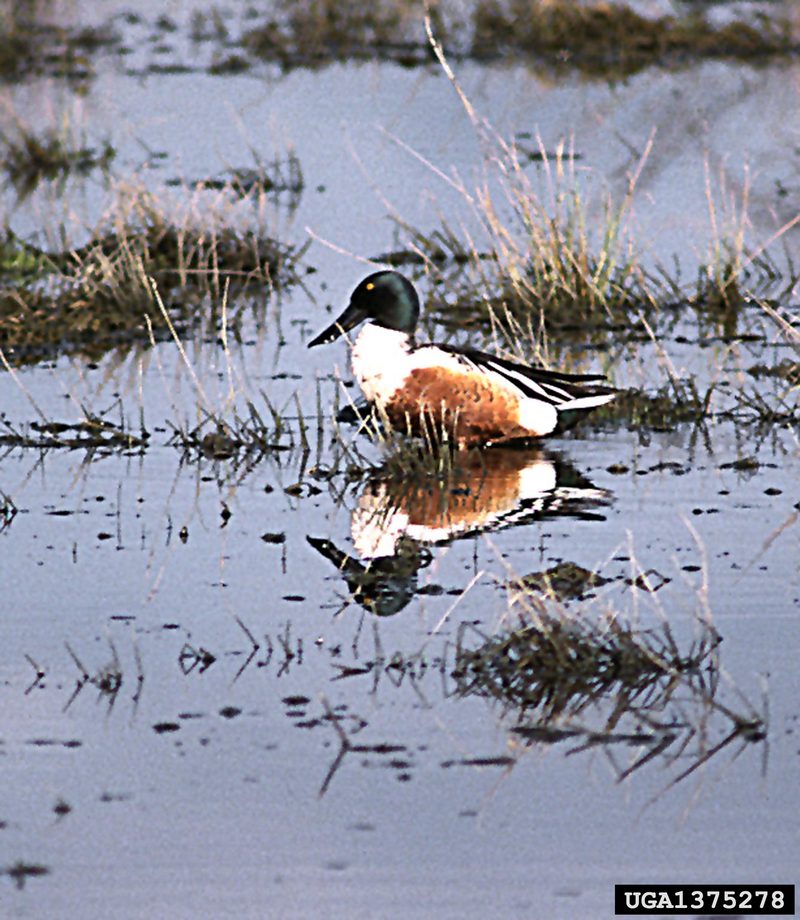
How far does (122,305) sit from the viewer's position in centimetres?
1367

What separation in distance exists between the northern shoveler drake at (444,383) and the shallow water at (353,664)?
181 mm

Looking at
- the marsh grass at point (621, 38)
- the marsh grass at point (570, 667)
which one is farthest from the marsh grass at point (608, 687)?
the marsh grass at point (621, 38)

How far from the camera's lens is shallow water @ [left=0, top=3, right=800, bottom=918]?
A: 5590mm

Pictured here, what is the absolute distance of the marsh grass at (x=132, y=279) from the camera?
13156mm

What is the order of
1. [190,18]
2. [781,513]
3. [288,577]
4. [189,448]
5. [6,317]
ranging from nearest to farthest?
[288,577], [781,513], [189,448], [6,317], [190,18]

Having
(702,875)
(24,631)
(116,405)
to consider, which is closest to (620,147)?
(116,405)

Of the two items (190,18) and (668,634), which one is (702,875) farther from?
(190,18)

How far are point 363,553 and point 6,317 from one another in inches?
201

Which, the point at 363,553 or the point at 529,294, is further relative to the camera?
the point at 529,294

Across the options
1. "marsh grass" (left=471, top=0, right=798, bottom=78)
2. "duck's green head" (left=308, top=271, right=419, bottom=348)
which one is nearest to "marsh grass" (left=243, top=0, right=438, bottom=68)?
"marsh grass" (left=471, top=0, right=798, bottom=78)

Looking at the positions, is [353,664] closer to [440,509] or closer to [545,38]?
[440,509]

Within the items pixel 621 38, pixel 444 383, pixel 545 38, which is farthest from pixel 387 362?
pixel 545 38

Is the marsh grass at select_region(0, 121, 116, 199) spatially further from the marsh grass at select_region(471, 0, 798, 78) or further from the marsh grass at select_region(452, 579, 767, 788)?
the marsh grass at select_region(452, 579, 767, 788)

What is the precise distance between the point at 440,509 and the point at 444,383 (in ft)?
3.46
